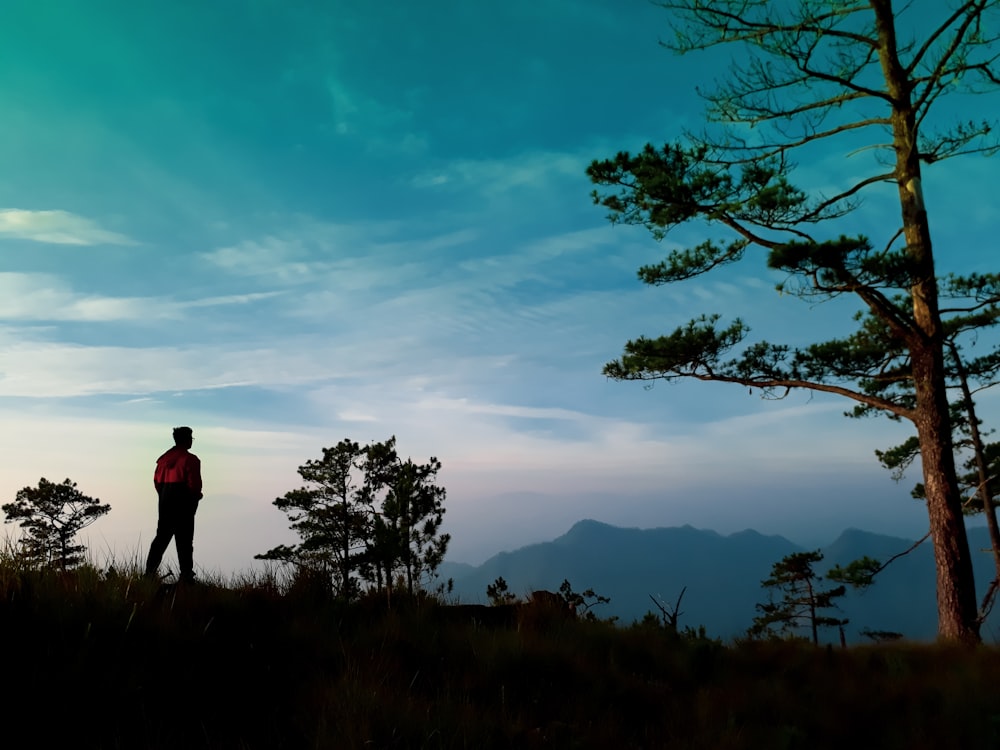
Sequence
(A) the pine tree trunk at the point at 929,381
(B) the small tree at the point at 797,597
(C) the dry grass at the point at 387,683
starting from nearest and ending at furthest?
(C) the dry grass at the point at 387,683, (A) the pine tree trunk at the point at 929,381, (B) the small tree at the point at 797,597

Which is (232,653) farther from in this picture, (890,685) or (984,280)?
(984,280)

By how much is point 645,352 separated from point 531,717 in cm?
931

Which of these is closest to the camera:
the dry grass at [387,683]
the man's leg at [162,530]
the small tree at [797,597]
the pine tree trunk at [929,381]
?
the dry grass at [387,683]

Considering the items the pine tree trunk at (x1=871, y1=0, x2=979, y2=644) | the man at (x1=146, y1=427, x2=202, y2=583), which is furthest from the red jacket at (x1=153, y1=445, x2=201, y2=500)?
the pine tree trunk at (x1=871, y1=0, x2=979, y2=644)

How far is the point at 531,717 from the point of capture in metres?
4.27

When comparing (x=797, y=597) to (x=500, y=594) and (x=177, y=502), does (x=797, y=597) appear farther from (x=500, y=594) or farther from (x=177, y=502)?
(x=177, y=502)

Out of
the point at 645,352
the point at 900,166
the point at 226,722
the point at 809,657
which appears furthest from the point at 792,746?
the point at 900,166

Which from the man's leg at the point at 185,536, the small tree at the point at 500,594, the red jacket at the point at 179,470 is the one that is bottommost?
the small tree at the point at 500,594

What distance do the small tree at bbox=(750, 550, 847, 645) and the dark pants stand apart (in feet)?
77.8

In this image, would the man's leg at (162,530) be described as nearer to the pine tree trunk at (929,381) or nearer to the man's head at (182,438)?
the man's head at (182,438)

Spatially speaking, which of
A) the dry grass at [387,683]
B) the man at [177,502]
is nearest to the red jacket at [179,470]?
the man at [177,502]

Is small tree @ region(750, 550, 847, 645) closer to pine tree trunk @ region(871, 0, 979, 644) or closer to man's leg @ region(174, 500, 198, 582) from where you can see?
pine tree trunk @ region(871, 0, 979, 644)

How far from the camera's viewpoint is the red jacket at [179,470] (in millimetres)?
8023

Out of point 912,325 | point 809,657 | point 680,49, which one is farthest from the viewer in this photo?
point 680,49
